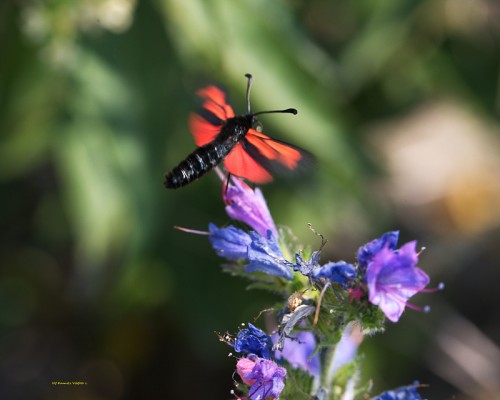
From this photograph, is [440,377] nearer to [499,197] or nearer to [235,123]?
[499,197]

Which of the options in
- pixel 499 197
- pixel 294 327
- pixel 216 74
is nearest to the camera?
pixel 294 327

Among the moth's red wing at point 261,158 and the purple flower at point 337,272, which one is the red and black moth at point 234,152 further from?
the purple flower at point 337,272

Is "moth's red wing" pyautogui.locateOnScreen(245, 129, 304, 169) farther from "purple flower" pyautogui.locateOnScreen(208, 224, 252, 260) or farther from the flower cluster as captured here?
"purple flower" pyautogui.locateOnScreen(208, 224, 252, 260)

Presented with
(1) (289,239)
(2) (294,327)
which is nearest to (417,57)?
(1) (289,239)

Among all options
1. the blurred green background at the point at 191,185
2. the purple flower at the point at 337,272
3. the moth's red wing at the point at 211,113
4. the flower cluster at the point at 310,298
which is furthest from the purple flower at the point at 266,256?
the blurred green background at the point at 191,185

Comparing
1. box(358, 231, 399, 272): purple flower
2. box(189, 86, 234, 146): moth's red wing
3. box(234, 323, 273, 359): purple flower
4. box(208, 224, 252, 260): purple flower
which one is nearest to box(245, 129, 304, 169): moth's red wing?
box(189, 86, 234, 146): moth's red wing

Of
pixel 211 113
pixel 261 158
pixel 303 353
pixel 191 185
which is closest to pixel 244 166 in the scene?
pixel 261 158

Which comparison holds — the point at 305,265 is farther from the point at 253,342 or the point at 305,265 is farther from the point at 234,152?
the point at 234,152
